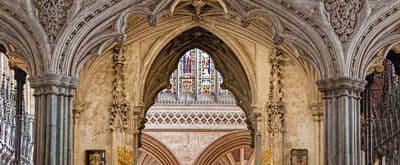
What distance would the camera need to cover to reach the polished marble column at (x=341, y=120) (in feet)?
106

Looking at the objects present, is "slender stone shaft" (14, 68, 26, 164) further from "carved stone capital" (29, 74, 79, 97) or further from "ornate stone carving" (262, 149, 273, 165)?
"ornate stone carving" (262, 149, 273, 165)

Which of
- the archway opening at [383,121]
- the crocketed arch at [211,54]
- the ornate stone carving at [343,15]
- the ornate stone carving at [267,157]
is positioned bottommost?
the ornate stone carving at [267,157]

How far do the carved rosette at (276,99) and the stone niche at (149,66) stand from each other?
0.41 ft

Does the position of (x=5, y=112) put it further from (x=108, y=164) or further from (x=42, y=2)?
(x=42, y=2)

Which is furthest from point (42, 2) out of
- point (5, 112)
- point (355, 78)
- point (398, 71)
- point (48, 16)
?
point (5, 112)

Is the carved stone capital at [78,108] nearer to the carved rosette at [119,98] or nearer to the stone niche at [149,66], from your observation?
the stone niche at [149,66]

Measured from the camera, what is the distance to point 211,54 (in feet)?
136

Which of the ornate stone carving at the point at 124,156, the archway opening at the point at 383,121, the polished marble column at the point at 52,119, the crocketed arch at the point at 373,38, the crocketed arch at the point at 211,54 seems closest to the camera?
the polished marble column at the point at 52,119

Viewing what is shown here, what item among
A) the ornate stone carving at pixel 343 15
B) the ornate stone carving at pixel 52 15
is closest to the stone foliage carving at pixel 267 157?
the ornate stone carving at pixel 343 15

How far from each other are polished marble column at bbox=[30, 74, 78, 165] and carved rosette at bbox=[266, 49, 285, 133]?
7534 millimetres

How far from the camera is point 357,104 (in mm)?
32750

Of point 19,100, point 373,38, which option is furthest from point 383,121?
point 373,38

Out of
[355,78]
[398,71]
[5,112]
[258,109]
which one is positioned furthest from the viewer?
[5,112]

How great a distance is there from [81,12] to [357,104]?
5774 mm
